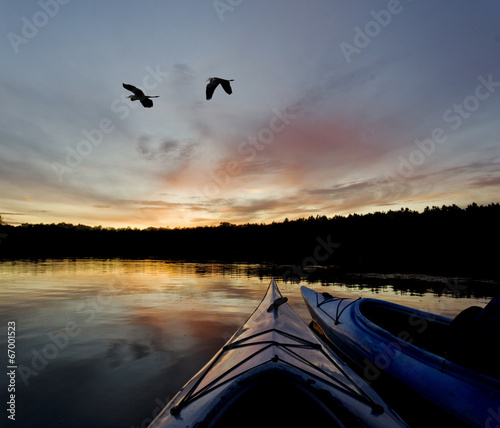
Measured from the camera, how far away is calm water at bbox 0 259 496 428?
350cm

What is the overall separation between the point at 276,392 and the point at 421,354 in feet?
7.88

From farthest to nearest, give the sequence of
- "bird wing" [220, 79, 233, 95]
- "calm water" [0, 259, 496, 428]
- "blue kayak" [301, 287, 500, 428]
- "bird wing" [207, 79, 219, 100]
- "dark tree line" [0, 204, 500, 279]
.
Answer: "dark tree line" [0, 204, 500, 279], "bird wing" [220, 79, 233, 95], "bird wing" [207, 79, 219, 100], "calm water" [0, 259, 496, 428], "blue kayak" [301, 287, 500, 428]

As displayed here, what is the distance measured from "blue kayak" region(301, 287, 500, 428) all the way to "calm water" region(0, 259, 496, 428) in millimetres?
2378

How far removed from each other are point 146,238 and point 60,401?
7623 cm

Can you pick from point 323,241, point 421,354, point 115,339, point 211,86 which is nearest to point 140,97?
point 211,86

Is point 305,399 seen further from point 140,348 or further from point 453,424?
point 140,348

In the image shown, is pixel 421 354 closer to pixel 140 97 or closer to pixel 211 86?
pixel 211 86

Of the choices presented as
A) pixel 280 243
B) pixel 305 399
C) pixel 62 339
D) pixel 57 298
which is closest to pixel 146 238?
pixel 280 243

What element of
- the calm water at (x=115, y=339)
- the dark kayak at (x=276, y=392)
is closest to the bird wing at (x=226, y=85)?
the dark kayak at (x=276, y=392)

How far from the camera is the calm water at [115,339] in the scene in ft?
11.5

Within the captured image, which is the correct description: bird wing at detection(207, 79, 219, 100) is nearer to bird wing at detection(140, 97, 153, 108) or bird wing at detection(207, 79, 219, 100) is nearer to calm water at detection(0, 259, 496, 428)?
bird wing at detection(140, 97, 153, 108)

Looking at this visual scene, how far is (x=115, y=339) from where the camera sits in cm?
582

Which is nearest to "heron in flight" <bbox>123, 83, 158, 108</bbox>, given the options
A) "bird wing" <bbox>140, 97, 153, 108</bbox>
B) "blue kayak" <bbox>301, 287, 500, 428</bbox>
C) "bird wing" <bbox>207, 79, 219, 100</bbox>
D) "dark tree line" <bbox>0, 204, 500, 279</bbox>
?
"bird wing" <bbox>140, 97, 153, 108</bbox>

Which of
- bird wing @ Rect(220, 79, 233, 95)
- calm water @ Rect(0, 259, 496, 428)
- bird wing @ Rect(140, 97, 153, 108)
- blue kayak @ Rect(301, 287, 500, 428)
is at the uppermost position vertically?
bird wing @ Rect(220, 79, 233, 95)
